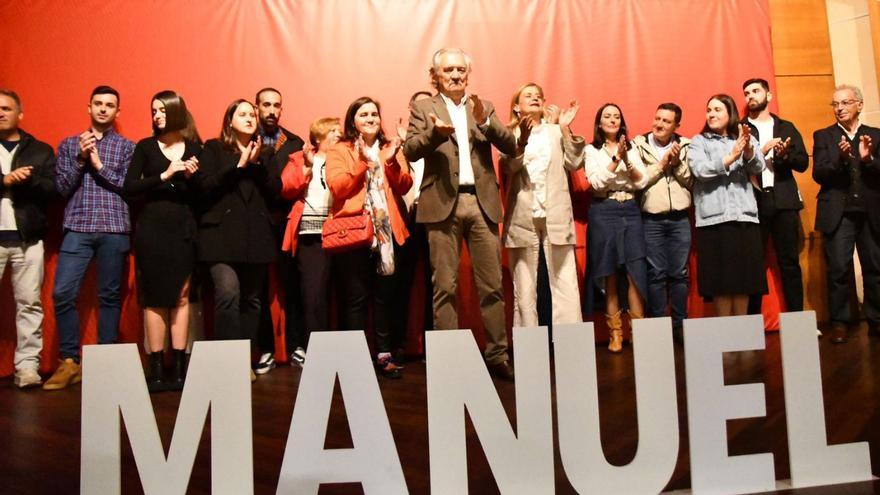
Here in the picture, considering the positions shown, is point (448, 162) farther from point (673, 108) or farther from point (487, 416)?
point (673, 108)

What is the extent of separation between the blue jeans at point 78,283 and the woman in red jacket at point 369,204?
117cm

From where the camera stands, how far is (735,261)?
11.8ft

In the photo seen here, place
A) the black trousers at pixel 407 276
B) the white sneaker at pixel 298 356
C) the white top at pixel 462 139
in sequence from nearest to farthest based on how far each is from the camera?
1. the white top at pixel 462 139
2. the white sneaker at pixel 298 356
3. the black trousers at pixel 407 276

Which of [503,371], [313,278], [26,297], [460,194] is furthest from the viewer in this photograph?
[313,278]

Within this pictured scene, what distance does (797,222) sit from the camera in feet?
12.7

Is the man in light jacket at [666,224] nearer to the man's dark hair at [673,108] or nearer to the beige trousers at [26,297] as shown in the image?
the man's dark hair at [673,108]

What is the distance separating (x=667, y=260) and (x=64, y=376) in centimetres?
341

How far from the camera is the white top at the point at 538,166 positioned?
3.39m

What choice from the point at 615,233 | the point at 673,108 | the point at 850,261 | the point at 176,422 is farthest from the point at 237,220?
the point at 850,261

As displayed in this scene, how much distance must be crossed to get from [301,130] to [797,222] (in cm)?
315

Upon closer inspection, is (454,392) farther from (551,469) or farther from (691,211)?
(691,211)

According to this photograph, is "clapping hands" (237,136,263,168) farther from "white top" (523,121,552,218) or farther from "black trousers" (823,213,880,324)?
"black trousers" (823,213,880,324)

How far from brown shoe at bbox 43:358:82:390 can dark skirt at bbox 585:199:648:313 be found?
114 inches

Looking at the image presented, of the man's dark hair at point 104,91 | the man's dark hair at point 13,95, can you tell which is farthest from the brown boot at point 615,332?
the man's dark hair at point 13,95
